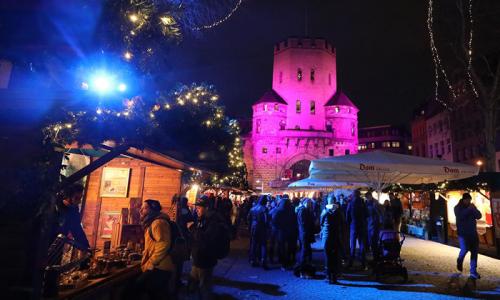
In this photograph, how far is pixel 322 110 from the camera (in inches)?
2109

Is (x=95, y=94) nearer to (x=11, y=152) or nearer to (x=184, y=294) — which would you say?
(x=11, y=152)

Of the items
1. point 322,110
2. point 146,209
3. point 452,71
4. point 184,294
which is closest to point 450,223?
point 452,71

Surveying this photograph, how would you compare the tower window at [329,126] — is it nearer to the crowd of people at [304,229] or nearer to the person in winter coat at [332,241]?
the crowd of people at [304,229]

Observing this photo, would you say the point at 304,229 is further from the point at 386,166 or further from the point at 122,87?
the point at 122,87

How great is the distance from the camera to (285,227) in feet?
29.2

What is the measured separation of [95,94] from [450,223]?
1745 cm

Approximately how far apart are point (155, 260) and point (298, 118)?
5003cm

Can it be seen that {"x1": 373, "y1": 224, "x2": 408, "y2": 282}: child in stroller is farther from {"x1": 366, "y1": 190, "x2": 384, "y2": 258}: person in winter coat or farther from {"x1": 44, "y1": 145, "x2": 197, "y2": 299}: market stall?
{"x1": 44, "y1": 145, "x2": 197, "y2": 299}: market stall

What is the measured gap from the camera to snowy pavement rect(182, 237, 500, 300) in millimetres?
6320

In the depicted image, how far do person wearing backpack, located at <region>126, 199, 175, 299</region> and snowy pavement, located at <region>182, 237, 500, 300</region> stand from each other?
7.20 ft

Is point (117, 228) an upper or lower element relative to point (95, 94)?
lower

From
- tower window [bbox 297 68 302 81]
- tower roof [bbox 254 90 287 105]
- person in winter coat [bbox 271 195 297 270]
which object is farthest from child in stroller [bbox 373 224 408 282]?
tower window [bbox 297 68 302 81]

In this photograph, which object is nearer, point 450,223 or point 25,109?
point 25,109

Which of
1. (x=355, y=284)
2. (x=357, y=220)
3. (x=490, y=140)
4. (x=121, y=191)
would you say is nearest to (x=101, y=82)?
(x=121, y=191)
